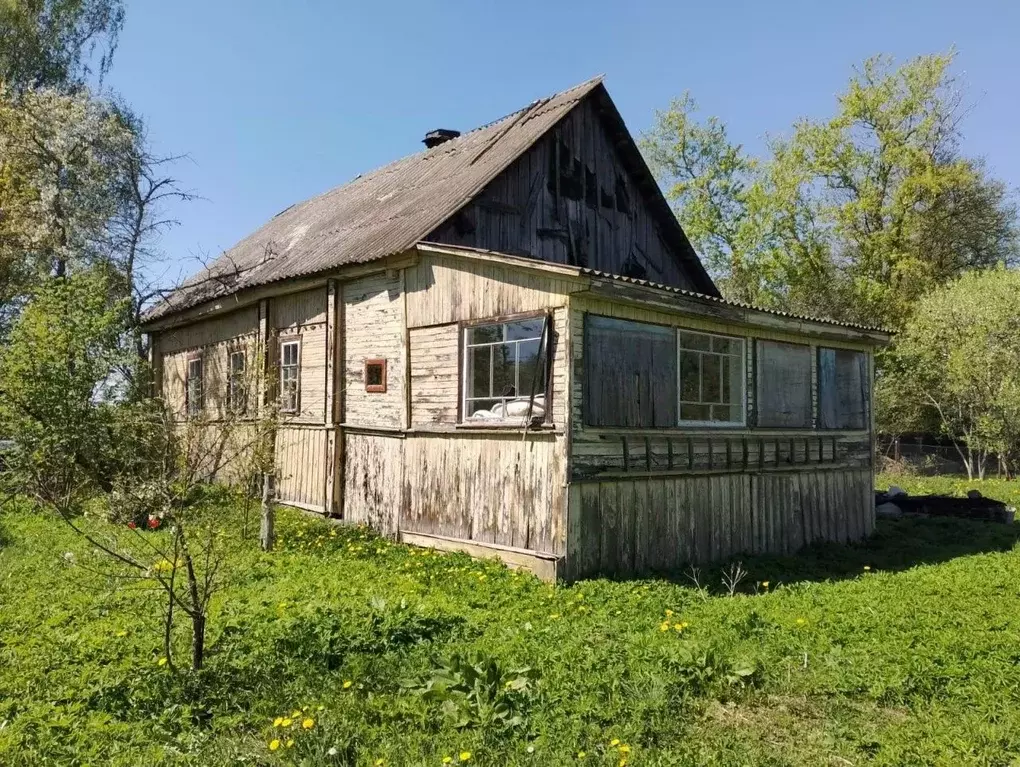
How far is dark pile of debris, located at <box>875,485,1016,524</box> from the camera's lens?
14.4 meters

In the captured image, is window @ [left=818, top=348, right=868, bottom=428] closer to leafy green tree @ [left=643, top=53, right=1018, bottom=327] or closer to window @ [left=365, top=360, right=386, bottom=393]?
window @ [left=365, top=360, right=386, bottom=393]

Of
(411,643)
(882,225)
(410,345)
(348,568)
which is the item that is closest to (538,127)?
(410,345)

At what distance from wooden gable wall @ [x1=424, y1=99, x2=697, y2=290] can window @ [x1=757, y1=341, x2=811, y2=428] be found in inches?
159

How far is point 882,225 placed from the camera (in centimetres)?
3147

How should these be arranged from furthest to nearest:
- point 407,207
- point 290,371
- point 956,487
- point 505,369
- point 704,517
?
point 956,487 → point 407,207 → point 290,371 → point 704,517 → point 505,369

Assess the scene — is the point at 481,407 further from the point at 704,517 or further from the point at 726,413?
the point at 726,413

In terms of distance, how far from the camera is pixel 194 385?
1683cm

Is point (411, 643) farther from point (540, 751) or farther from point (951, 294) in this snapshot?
point (951, 294)

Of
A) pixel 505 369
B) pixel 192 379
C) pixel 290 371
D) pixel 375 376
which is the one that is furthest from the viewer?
pixel 192 379

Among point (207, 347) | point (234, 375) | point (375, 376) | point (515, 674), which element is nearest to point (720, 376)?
point (375, 376)

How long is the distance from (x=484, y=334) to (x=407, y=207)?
493 centimetres

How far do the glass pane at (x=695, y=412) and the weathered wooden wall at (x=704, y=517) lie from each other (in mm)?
763

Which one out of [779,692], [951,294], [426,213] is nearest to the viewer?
[779,692]

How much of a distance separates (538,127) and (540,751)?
36.9ft
